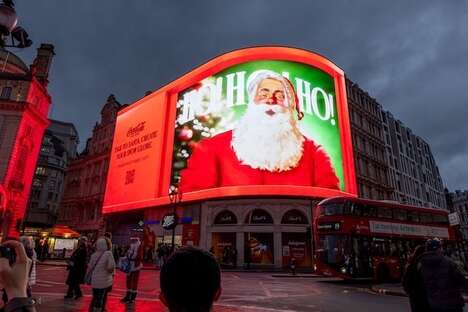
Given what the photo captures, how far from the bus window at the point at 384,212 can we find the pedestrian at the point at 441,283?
15.5 metres

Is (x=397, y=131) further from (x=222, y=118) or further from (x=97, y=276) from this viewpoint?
(x=97, y=276)

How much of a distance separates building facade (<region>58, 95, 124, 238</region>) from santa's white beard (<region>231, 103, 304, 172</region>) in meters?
25.3

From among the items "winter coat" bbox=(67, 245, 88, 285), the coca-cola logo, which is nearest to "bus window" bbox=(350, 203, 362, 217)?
"winter coat" bbox=(67, 245, 88, 285)

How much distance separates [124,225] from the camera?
4091cm

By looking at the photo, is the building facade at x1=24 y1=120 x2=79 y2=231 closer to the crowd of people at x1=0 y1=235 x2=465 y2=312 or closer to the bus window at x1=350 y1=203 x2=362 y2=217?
the bus window at x1=350 y1=203 x2=362 y2=217

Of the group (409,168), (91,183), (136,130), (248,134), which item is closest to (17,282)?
(248,134)

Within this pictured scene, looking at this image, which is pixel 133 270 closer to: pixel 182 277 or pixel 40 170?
pixel 182 277

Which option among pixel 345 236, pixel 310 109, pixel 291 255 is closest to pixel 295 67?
pixel 310 109

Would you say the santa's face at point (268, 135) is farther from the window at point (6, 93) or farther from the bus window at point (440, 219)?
the window at point (6, 93)

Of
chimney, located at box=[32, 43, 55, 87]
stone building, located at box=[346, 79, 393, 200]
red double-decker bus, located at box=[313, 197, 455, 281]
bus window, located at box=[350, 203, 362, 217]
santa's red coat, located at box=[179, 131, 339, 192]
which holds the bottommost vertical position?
red double-decker bus, located at box=[313, 197, 455, 281]

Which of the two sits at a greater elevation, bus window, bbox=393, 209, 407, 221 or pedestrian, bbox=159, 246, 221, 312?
bus window, bbox=393, 209, 407, 221

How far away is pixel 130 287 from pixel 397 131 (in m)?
59.2

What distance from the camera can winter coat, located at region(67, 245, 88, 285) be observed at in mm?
9344

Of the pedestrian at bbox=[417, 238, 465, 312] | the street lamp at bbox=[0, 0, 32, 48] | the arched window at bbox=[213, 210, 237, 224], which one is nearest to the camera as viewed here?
the pedestrian at bbox=[417, 238, 465, 312]
